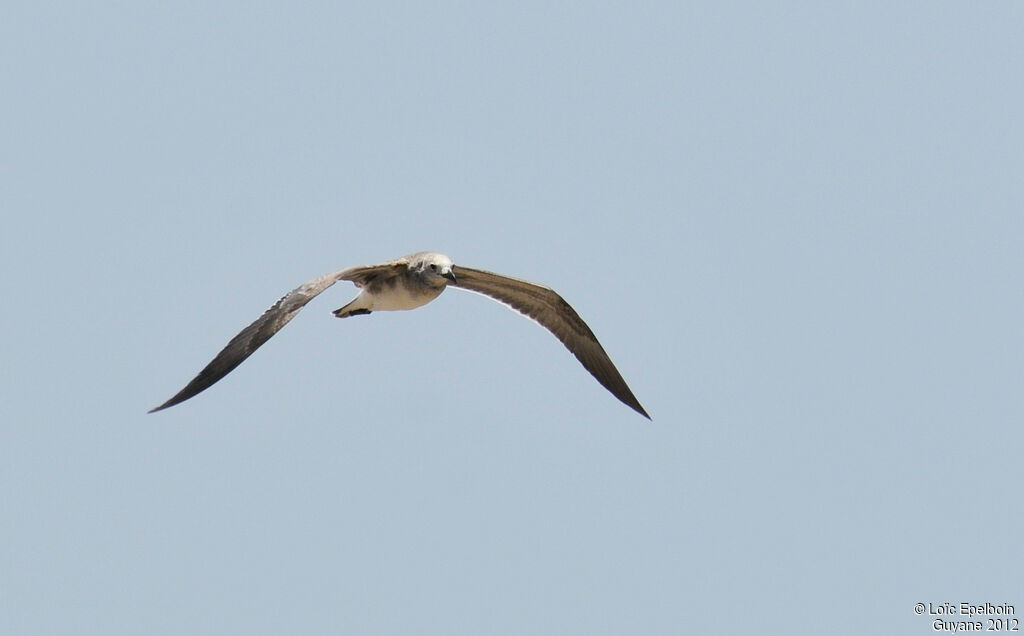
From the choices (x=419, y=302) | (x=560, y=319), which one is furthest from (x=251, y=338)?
(x=560, y=319)

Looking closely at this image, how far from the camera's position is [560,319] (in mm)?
21719

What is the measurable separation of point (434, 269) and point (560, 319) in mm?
3306

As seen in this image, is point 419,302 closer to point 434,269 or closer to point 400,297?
point 400,297

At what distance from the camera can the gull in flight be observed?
1605 cm

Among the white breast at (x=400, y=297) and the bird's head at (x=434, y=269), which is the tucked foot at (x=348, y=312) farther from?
the bird's head at (x=434, y=269)

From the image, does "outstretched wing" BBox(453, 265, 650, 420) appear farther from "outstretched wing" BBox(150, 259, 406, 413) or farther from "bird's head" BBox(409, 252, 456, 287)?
"outstretched wing" BBox(150, 259, 406, 413)

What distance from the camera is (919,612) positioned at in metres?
18.4

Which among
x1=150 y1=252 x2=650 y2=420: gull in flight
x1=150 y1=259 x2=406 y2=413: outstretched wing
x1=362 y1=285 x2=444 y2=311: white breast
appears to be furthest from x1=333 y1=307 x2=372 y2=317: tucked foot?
x1=150 y1=259 x2=406 y2=413: outstretched wing

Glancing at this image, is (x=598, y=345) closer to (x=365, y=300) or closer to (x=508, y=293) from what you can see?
(x=508, y=293)

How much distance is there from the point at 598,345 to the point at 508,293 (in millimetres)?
1703

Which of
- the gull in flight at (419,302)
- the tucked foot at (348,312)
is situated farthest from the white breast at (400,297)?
the tucked foot at (348,312)

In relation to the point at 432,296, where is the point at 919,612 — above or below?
below

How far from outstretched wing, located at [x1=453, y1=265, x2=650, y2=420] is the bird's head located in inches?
69.4

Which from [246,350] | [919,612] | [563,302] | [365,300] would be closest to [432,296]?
[365,300]
